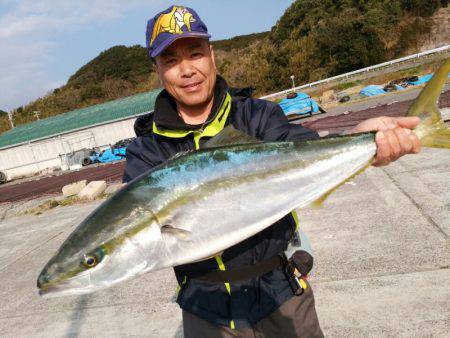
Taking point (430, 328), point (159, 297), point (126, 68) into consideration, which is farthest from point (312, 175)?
point (126, 68)

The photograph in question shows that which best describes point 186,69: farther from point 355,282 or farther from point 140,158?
point 355,282

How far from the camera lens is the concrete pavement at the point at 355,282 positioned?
10.2 ft

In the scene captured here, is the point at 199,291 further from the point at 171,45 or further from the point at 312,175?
the point at 171,45

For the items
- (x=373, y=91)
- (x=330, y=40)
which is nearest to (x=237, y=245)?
(x=373, y=91)

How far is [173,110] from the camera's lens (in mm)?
2324

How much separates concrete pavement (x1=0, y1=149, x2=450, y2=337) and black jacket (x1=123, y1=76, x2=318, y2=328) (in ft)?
4.18

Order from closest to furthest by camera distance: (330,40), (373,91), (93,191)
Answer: (93,191) < (373,91) < (330,40)

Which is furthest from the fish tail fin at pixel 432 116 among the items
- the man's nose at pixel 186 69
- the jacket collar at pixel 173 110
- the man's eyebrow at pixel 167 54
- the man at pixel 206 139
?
the man's eyebrow at pixel 167 54

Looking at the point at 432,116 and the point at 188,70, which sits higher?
the point at 188,70

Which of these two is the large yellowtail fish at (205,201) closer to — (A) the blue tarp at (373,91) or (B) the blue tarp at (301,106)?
(B) the blue tarp at (301,106)

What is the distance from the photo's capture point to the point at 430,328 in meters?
2.83

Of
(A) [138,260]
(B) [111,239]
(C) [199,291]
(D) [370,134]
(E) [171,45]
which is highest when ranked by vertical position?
(E) [171,45]

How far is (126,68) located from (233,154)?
10016 cm

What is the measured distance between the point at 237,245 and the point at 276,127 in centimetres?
73
